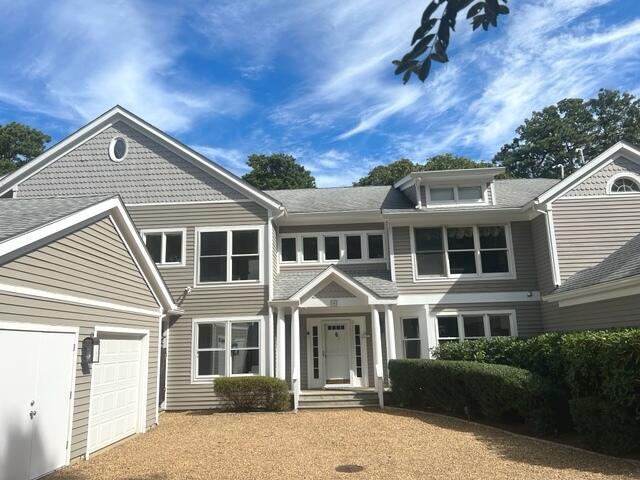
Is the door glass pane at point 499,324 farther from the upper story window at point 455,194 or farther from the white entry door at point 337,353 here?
the white entry door at point 337,353

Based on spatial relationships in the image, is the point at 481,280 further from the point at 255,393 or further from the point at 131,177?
the point at 131,177

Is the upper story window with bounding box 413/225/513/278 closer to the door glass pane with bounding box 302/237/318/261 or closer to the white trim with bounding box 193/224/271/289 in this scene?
the door glass pane with bounding box 302/237/318/261

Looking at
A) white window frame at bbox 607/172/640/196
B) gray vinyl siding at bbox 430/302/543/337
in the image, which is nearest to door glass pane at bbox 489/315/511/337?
gray vinyl siding at bbox 430/302/543/337

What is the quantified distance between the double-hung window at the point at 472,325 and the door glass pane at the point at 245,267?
224 inches

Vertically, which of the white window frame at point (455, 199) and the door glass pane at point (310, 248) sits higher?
the white window frame at point (455, 199)

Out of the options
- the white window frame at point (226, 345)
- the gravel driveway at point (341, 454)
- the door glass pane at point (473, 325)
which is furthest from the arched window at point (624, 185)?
the white window frame at point (226, 345)

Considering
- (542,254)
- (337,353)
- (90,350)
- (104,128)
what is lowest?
(337,353)

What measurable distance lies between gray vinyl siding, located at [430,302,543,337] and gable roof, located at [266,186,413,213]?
3640mm

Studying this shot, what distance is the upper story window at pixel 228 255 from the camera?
13.8 metres

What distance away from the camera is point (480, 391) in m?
9.53

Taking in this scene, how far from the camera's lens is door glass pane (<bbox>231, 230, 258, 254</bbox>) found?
45.8 ft

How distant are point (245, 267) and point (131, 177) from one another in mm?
4474

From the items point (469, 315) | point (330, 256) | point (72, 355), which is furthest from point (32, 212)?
point (469, 315)

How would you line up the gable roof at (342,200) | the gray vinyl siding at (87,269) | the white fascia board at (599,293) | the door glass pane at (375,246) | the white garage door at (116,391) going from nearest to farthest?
1. the gray vinyl siding at (87,269)
2. the white garage door at (116,391)
3. the white fascia board at (599,293)
4. the door glass pane at (375,246)
5. the gable roof at (342,200)
